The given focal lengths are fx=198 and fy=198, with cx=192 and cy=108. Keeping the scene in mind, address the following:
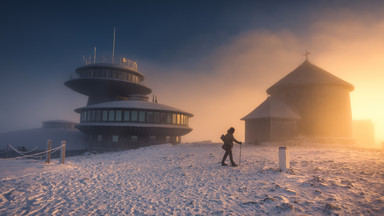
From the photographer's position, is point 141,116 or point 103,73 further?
point 103,73

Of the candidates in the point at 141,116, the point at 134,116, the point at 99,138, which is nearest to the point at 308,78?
the point at 141,116

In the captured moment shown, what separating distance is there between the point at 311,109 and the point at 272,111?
21.9 ft

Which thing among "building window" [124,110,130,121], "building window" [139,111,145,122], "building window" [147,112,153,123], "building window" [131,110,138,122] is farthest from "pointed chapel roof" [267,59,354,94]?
"building window" [124,110,130,121]

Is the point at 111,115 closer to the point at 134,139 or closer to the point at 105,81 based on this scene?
the point at 134,139

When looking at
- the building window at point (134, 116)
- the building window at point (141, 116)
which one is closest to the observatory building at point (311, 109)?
the building window at point (141, 116)

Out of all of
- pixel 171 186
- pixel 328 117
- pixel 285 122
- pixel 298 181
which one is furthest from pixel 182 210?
pixel 328 117

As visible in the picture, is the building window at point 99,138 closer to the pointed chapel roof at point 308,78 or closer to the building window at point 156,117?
the building window at point 156,117

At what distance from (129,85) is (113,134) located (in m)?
12.6

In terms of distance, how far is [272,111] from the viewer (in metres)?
24.2

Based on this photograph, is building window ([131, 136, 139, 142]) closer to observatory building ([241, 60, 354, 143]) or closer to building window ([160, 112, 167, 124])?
building window ([160, 112, 167, 124])

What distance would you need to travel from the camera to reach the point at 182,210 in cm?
550

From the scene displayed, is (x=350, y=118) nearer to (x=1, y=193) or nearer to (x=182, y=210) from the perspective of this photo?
(x=182, y=210)

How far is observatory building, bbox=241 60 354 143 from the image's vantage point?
83.1 ft

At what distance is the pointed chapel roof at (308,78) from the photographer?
87.4 ft
